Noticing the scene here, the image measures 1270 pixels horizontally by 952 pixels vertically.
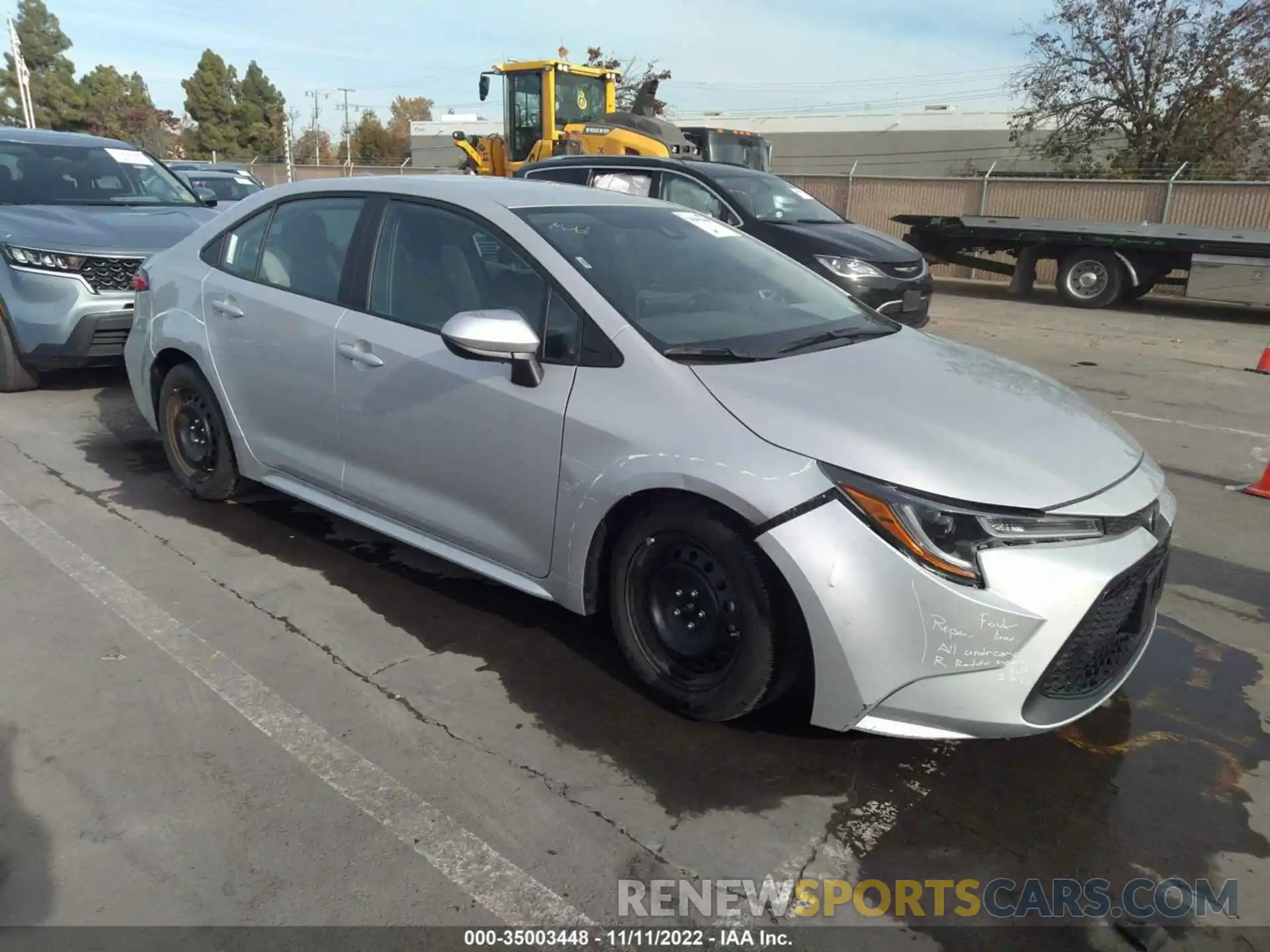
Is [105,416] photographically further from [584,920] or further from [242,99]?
[242,99]

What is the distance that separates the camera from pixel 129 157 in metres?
8.46

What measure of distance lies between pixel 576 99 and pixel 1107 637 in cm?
1811

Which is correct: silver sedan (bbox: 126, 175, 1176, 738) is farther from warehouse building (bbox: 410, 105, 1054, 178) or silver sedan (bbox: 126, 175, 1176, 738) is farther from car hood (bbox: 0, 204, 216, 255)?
warehouse building (bbox: 410, 105, 1054, 178)

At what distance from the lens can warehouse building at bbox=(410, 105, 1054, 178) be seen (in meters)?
38.9

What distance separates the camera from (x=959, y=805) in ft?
9.16

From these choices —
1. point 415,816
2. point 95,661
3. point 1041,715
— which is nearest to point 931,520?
point 1041,715

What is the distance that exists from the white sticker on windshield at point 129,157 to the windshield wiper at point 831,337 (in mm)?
7297

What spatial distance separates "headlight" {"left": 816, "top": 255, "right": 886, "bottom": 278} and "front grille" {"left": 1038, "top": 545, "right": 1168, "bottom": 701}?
680 centimetres

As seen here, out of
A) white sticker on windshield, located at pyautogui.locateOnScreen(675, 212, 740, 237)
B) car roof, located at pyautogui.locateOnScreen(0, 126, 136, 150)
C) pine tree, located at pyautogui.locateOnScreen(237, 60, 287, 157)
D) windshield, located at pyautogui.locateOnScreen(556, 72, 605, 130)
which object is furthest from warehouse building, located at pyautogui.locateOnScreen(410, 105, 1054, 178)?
white sticker on windshield, located at pyautogui.locateOnScreen(675, 212, 740, 237)

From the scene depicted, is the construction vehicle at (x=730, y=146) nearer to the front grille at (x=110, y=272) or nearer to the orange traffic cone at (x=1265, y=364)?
the orange traffic cone at (x=1265, y=364)

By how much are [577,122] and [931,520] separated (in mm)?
17716

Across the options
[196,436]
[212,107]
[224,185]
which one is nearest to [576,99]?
[224,185]

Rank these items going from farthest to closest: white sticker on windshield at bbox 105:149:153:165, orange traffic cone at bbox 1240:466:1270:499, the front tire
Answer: white sticker on windshield at bbox 105:149:153:165, orange traffic cone at bbox 1240:466:1270:499, the front tire

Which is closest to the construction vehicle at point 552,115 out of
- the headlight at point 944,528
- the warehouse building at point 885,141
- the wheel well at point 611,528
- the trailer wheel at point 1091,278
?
the trailer wheel at point 1091,278
